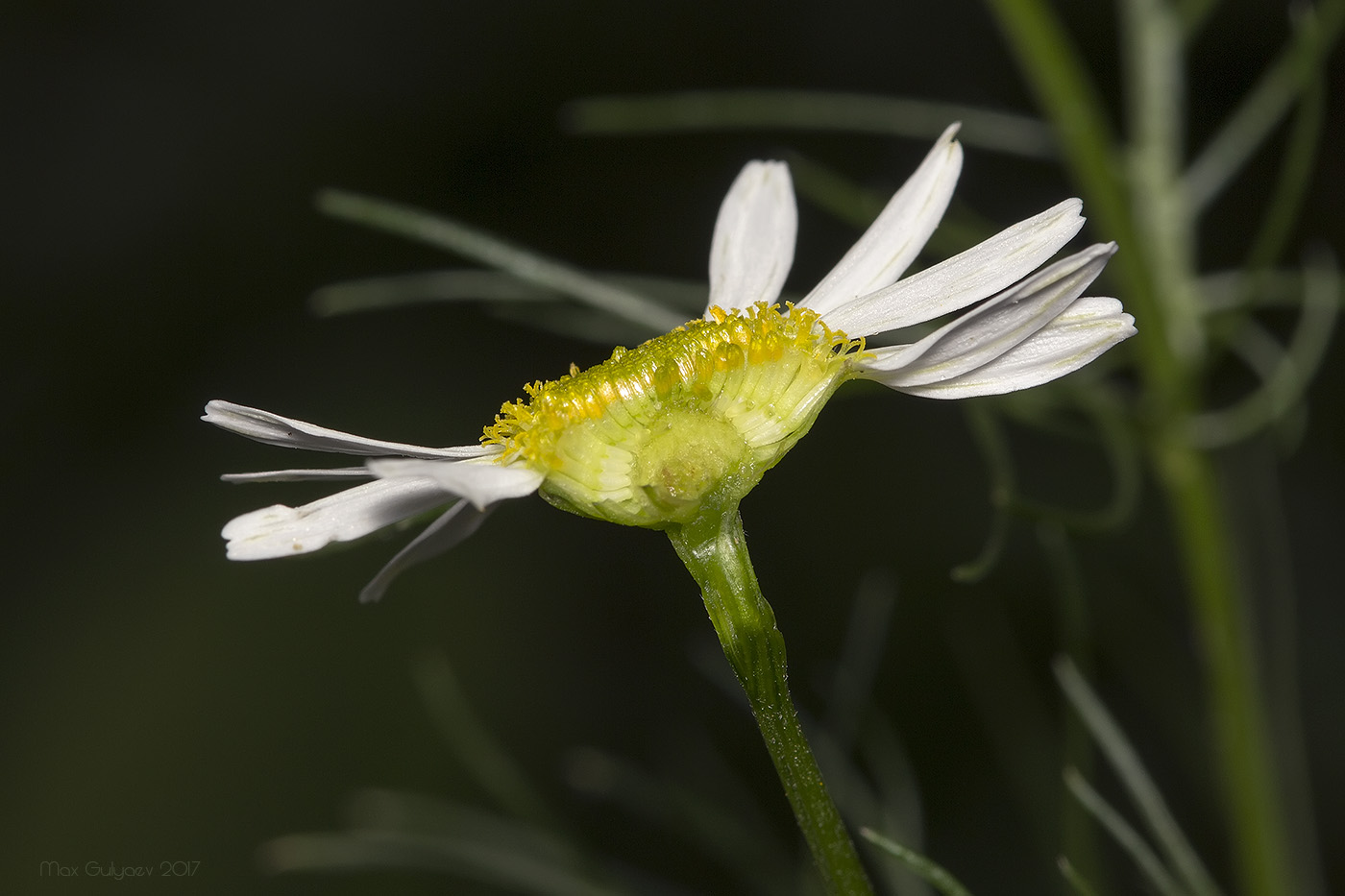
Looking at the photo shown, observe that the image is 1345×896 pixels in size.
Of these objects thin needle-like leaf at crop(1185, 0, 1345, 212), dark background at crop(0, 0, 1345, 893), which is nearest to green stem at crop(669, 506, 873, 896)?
thin needle-like leaf at crop(1185, 0, 1345, 212)

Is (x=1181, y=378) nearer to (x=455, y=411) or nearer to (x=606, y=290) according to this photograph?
(x=606, y=290)

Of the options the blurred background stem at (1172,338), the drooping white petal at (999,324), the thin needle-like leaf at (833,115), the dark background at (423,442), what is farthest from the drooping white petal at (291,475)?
the dark background at (423,442)

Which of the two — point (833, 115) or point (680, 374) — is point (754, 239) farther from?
point (833, 115)

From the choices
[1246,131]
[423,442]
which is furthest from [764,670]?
[423,442]

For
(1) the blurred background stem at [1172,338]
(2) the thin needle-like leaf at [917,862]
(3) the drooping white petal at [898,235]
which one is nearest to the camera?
(2) the thin needle-like leaf at [917,862]

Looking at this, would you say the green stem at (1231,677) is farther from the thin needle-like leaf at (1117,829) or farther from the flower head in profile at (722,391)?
the flower head in profile at (722,391)

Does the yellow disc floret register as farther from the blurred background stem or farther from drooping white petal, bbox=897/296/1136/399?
the blurred background stem
